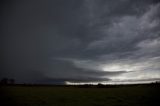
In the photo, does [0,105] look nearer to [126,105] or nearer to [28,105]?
[28,105]

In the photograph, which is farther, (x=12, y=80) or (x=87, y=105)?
(x=12, y=80)

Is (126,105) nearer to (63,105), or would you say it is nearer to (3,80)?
(63,105)

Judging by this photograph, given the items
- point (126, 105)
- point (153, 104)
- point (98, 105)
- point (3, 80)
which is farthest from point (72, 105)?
point (3, 80)

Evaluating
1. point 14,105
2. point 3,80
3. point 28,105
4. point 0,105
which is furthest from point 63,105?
point 3,80

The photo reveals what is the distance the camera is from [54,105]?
24844 mm

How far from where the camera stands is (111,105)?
25.1 m

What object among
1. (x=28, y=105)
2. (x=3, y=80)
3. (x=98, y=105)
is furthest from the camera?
(x=3, y=80)

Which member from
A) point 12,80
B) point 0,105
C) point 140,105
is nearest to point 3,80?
point 12,80

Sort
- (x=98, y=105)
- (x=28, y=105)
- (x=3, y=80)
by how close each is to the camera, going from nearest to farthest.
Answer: (x=28, y=105) < (x=98, y=105) < (x=3, y=80)

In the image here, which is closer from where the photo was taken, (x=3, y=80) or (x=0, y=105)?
(x=0, y=105)

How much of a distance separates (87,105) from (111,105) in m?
3.44

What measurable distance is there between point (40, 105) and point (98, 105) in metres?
8.20

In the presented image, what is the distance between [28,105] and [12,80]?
137 meters

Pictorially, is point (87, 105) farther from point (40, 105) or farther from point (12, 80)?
point (12, 80)
